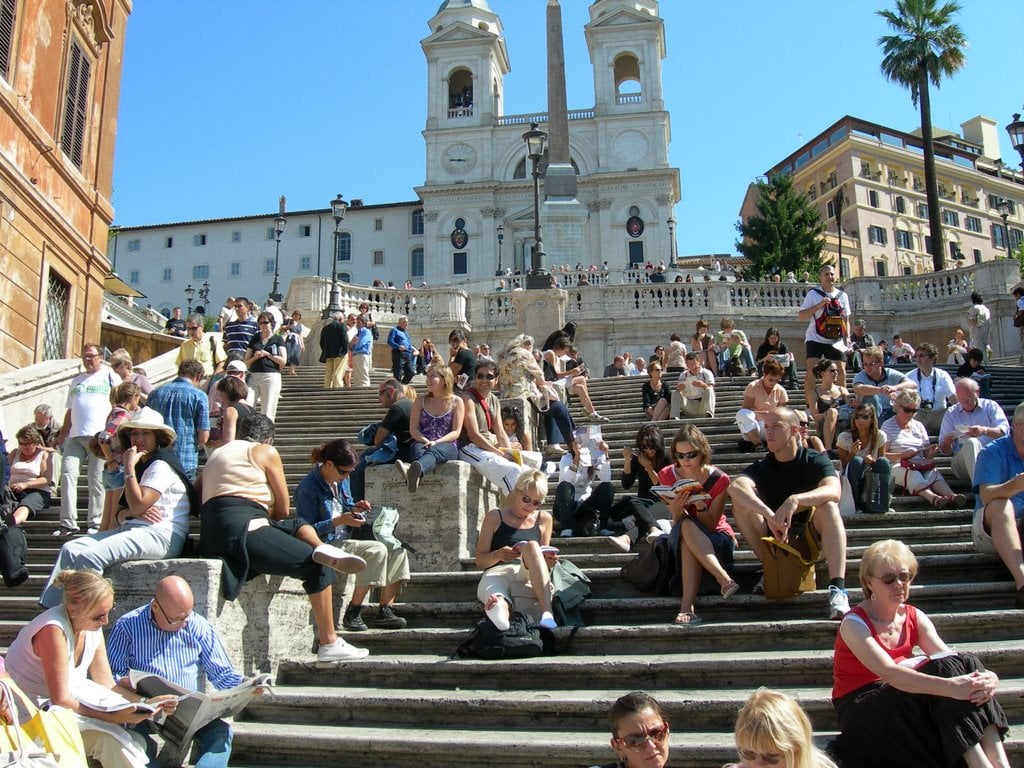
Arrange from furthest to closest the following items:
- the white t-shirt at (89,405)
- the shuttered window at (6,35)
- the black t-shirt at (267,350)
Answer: the shuttered window at (6,35) → the black t-shirt at (267,350) → the white t-shirt at (89,405)

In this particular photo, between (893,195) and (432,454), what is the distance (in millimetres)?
77808

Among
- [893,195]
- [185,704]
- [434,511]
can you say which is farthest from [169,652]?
[893,195]

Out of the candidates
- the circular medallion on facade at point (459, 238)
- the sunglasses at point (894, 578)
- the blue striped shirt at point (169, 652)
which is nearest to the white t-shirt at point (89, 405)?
the blue striped shirt at point (169, 652)

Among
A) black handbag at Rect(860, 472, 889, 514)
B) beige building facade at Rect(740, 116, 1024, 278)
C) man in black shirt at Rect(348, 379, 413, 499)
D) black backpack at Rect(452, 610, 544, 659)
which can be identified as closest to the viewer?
black backpack at Rect(452, 610, 544, 659)

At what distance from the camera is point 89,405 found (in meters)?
9.96

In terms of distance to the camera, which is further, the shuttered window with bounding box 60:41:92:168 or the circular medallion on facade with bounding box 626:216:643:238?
the circular medallion on facade with bounding box 626:216:643:238

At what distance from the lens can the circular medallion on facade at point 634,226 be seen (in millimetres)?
67500

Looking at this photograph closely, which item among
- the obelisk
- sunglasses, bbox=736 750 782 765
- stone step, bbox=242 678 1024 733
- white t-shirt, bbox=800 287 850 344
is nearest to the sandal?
stone step, bbox=242 678 1024 733

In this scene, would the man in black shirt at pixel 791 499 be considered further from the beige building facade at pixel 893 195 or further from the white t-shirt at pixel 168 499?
the beige building facade at pixel 893 195

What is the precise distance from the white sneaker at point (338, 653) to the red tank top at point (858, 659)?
2.89 meters

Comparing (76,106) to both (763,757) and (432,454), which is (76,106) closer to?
(432,454)

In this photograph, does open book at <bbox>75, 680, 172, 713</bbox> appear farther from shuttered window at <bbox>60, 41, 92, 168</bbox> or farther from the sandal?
shuttered window at <bbox>60, 41, 92, 168</bbox>

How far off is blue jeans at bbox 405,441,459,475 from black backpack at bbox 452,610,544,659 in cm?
214

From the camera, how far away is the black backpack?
229 inches
